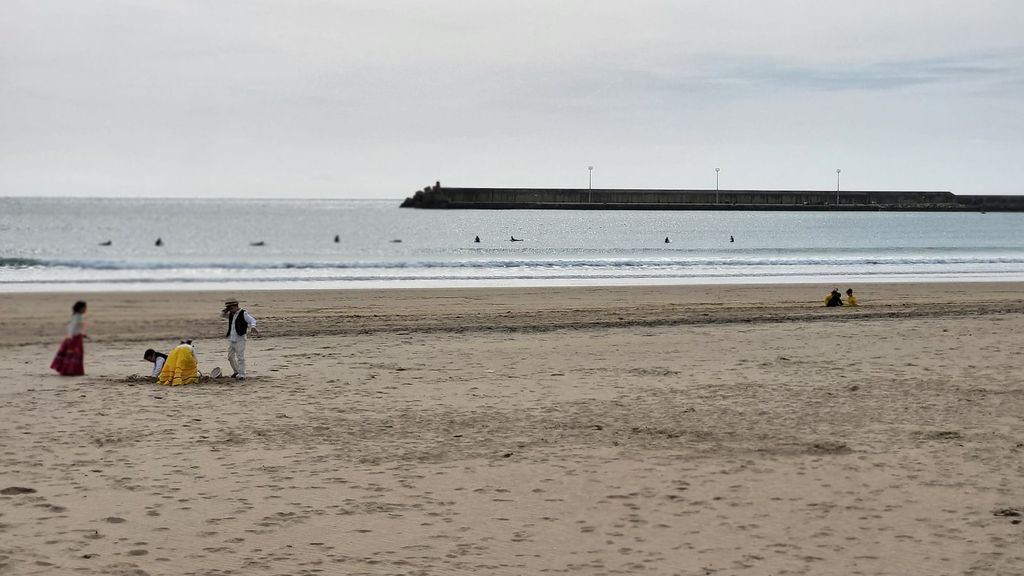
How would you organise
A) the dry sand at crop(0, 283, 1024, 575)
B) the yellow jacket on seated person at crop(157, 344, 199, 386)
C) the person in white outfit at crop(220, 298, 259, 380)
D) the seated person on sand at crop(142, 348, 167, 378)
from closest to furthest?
the dry sand at crop(0, 283, 1024, 575) < the yellow jacket on seated person at crop(157, 344, 199, 386) < the seated person on sand at crop(142, 348, 167, 378) < the person in white outfit at crop(220, 298, 259, 380)

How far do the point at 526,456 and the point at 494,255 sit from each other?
45653 millimetres

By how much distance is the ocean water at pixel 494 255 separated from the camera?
32500 mm

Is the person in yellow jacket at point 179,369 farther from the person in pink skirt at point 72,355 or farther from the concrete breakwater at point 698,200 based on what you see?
the concrete breakwater at point 698,200

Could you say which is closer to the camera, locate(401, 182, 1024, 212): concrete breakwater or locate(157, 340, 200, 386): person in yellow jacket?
locate(157, 340, 200, 386): person in yellow jacket

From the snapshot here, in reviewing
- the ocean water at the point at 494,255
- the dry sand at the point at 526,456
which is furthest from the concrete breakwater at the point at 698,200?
the dry sand at the point at 526,456

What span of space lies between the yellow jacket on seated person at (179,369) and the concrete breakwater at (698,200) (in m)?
133

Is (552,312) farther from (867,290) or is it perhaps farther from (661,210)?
(661,210)

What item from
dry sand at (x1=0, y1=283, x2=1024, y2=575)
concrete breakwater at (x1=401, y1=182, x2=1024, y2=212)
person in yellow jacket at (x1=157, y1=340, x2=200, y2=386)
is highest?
concrete breakwater at (x1=401, y1=182, x2=1024, y2=212)

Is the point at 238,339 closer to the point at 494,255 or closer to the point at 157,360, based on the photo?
the point at 157,360

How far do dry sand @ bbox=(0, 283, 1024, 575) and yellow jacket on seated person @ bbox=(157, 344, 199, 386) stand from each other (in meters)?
0.20

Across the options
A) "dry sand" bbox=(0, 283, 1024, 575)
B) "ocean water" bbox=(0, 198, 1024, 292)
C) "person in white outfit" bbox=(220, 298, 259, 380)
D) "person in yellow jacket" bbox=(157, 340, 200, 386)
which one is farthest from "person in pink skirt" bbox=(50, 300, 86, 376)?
"ocean water" bbox=(0, 198, 1024, 292)

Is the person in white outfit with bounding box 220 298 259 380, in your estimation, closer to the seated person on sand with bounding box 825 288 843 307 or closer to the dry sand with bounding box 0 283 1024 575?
the dry sand with bounding box 0 283 1024 575

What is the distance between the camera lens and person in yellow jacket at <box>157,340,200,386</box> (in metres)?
12.3

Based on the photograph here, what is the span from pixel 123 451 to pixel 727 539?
5.36 m
